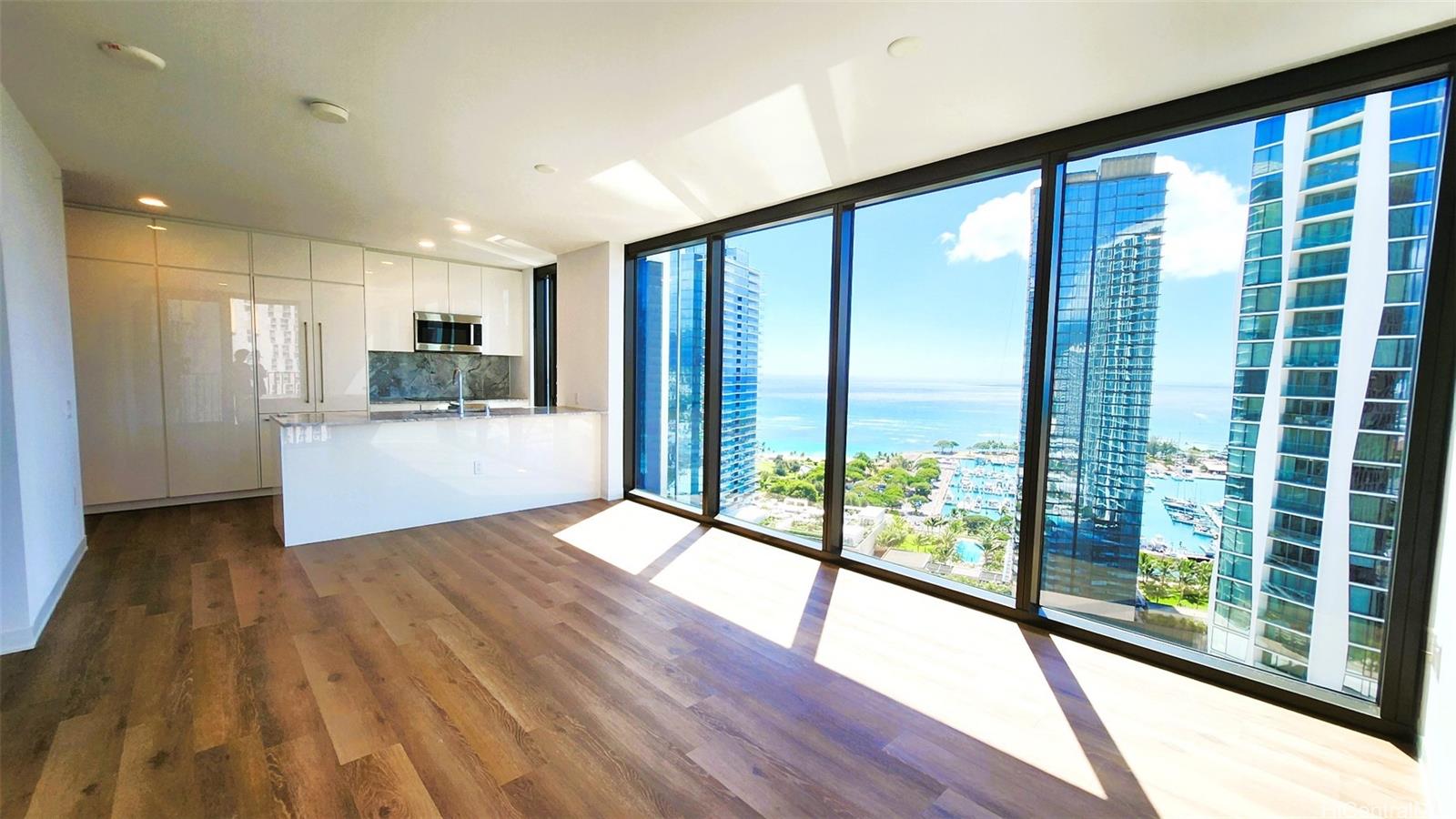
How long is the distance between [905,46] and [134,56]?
2.93m

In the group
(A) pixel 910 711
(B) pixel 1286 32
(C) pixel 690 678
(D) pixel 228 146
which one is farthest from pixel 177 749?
(B) pixel 1286 32

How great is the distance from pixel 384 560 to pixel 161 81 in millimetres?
2659

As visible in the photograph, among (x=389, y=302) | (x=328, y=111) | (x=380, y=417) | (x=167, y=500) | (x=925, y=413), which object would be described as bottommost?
(x=167, y=500)

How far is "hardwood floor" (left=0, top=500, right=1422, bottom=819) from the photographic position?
62.7 inches

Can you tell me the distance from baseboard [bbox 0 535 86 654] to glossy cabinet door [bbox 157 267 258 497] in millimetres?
Result: 1826

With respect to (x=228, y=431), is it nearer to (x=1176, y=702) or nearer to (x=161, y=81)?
(x=161, y=81)

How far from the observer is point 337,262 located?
16.7ft

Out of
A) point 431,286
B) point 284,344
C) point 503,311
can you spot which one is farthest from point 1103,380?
point 284,344

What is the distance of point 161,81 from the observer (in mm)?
2270

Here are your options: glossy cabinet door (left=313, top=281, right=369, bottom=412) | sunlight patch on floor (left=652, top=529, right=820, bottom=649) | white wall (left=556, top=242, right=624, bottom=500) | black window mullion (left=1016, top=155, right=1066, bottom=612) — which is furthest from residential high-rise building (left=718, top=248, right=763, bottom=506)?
glossy cabinet door (left=313, top=281, right=369, bottom=412)

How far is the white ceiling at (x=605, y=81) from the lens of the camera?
182cm

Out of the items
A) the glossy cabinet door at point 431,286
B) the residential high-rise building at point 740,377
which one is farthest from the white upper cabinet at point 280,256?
the residential high-rise building at point 740,377

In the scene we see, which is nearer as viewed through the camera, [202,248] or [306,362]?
[202,248]

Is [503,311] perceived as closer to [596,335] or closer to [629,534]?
[596,335]
